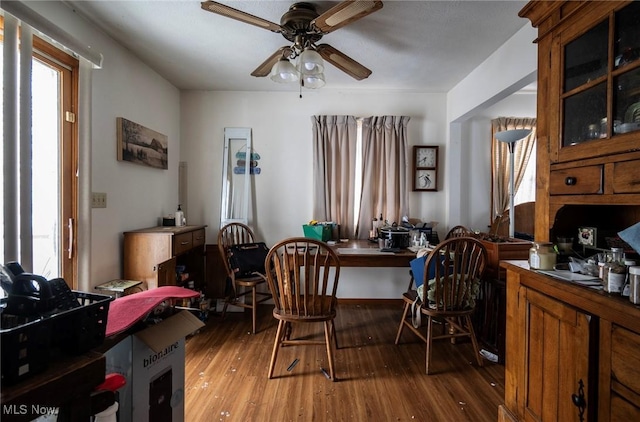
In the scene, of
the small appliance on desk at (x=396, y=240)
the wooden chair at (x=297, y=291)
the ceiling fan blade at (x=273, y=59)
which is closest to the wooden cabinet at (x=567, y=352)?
the wooden chair at (x=297, y=291)

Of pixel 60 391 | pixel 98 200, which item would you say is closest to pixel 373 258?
pixel 60 391

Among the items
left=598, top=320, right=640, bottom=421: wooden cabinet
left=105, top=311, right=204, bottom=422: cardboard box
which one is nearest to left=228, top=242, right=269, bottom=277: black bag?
left=105, top=311, right=204, bottom=422: cardboard box

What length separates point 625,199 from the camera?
3.13 feet

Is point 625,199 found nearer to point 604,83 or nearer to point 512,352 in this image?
point 604,83

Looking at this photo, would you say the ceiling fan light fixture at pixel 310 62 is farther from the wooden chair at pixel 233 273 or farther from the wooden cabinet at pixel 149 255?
the wooden chair at pixel 233 273

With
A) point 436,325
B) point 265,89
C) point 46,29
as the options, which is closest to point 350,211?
point 436,325

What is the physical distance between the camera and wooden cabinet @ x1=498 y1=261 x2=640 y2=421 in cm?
86

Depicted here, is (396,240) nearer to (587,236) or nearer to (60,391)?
(587,236)

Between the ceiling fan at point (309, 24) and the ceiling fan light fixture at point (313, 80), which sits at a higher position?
the ceiling fan at point (309, 24)

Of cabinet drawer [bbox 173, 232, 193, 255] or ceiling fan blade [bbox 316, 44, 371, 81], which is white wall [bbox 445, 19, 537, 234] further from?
cabinet drawer [bbox 173, 232, 193, 255]

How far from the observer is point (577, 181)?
1.13 metres

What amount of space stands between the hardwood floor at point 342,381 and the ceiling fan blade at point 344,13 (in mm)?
2166

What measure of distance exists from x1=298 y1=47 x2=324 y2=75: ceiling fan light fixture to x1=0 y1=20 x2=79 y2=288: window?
1.55 m

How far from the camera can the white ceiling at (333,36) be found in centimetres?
184
